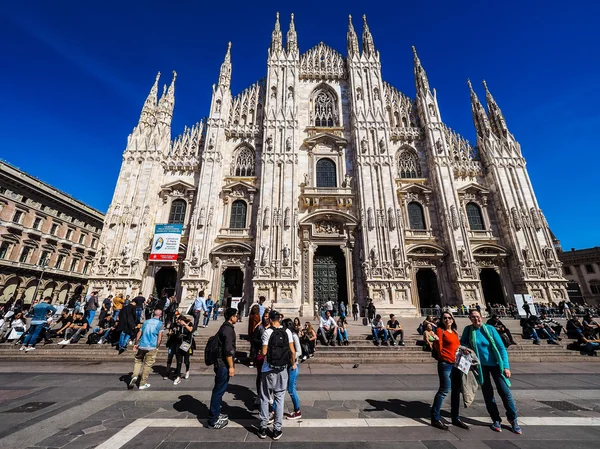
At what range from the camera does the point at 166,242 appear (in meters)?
17.9

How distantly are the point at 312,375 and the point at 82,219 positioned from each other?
4021 cm

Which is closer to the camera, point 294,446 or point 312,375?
point 294,446

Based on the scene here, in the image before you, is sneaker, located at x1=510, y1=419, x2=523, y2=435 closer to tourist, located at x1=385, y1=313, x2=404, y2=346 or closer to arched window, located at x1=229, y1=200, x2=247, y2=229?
tourist, located at x1=385, y1=313, x2=404, y2=346

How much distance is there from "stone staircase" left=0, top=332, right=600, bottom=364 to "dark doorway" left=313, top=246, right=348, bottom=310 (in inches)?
352

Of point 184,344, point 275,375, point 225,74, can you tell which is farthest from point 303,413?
point 225,74

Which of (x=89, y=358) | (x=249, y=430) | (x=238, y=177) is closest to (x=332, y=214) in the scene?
(x=238, y=177)

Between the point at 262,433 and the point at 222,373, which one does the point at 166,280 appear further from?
the point at 262,433

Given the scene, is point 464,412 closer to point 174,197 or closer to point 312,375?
point 312,375

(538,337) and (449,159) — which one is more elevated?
(449,159)

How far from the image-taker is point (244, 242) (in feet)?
62.5

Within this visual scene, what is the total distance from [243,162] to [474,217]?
64.4 feet

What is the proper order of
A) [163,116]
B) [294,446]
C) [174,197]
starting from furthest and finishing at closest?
[163,116], [174,197], [294,446]

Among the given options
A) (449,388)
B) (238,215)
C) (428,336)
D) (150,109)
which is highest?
(150,109)

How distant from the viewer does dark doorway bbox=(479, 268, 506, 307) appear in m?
18.7
